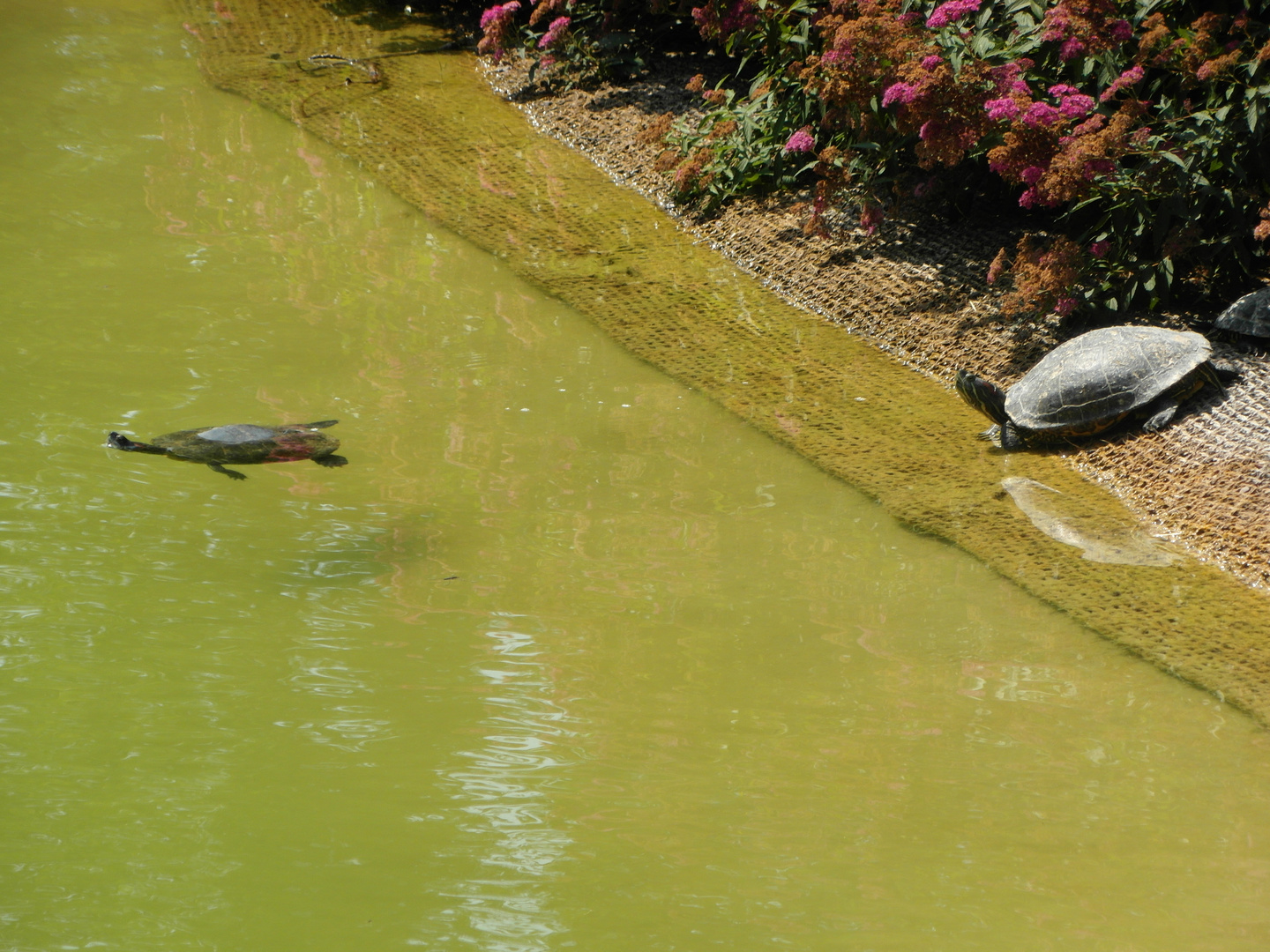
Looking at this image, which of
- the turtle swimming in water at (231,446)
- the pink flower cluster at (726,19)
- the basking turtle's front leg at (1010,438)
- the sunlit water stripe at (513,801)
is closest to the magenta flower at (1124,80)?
the basking turtle's front leg at (1010,438)

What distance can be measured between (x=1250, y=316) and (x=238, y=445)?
166 inches

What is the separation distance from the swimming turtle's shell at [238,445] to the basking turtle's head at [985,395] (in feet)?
8.99

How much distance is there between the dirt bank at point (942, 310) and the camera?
4.34 metres

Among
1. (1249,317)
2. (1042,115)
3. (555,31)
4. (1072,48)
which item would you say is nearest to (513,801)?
(1042,115)

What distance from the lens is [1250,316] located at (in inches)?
196

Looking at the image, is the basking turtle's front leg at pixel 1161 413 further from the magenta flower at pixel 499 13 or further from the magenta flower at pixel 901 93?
the magenta flower at pixel 499 13

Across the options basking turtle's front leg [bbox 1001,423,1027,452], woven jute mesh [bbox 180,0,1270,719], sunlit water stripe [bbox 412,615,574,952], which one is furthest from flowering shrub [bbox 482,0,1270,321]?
sunlit water stripe [bbox 412,615,574,952]

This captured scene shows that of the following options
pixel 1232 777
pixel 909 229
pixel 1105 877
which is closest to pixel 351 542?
pixel 1105 877

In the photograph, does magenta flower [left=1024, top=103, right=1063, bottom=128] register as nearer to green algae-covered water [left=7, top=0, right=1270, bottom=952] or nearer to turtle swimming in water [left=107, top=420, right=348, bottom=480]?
green algae-covered water [left=7, top=0, right=1270, bottom=952]

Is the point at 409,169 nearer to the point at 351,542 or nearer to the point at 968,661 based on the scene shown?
the point at 351,542

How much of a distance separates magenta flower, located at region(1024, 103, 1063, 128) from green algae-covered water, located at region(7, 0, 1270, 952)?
1841 millimetres

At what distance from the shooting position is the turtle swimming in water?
4.11 meters

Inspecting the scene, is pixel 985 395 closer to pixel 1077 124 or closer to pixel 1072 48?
pixel 1077 124

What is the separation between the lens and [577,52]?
852 centimetres
